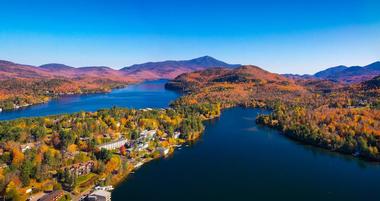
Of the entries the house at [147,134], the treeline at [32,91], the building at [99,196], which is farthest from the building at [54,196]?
the treeline at [32,91]

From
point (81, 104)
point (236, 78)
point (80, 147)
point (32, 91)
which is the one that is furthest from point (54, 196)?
point (236, 78)

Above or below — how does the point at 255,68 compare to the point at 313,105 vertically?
above

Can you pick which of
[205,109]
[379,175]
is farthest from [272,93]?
[379,175]

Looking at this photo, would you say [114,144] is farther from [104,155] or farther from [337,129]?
[337,129]

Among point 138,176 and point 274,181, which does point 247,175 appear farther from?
point 138,176

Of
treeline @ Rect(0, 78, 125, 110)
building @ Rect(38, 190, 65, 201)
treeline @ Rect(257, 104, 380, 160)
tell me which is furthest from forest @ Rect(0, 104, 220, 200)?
treeline @ Rect(0, 78, 125, 110)

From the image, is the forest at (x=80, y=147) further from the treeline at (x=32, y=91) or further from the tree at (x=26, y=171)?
the treeline at (x=32, y=91)
